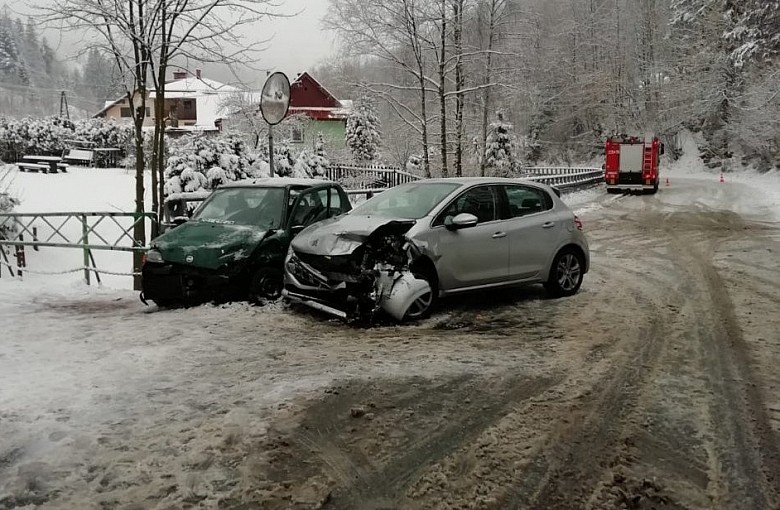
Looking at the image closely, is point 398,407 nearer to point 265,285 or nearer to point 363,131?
point 265,285

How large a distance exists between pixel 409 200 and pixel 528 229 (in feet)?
5.31

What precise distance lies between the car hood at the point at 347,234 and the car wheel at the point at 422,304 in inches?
24.9

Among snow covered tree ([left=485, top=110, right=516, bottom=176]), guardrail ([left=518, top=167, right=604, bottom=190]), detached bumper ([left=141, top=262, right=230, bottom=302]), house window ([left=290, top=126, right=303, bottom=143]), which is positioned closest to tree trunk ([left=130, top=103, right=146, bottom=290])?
detached bumper ([left=141, top=262, right=230, bottom=302])

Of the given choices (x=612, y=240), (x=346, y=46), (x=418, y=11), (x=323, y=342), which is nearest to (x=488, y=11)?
(x=418, y=11)

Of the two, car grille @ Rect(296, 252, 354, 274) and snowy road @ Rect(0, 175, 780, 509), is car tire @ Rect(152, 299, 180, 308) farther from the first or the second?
car grille @ Rect(296, 252, 354, 274)

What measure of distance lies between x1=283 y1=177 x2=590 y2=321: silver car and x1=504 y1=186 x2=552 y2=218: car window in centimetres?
2

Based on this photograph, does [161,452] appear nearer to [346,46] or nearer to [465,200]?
[465,200]

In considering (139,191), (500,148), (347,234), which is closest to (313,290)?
(347,234)

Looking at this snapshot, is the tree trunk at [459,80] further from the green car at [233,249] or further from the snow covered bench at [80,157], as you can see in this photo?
the snow covered bench at [80,157]

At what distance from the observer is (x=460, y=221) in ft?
24.4

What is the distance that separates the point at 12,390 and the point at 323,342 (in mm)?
2710

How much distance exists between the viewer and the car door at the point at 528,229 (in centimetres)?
814

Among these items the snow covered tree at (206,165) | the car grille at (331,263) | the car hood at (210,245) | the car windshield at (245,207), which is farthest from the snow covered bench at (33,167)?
the car grille at (331,263)

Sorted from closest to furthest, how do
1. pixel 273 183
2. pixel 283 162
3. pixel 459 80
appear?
pixel 273 183, pixel 283 162, pixel 459 80
